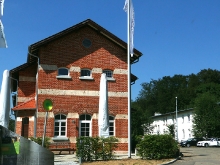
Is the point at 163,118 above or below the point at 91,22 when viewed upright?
below

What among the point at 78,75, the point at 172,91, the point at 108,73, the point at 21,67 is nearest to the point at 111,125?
the point at 108,73

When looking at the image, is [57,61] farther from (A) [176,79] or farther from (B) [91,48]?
(A) [176,79]

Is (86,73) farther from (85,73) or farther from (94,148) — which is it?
(94,148)

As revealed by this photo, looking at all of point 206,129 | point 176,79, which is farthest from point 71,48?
point 176,79

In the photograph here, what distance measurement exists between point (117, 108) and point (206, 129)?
32.0 metres

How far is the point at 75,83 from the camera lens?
77.0 feet

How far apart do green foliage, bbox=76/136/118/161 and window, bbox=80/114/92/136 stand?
20.8ft

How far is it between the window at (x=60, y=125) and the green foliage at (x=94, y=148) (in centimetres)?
636

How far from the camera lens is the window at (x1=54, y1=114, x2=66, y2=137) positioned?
2259cm

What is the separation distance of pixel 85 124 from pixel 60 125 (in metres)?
1.80

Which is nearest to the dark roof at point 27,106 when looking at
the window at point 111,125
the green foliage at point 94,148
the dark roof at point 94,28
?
the dark roof at point 94,28

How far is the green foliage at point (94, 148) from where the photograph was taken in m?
16.2

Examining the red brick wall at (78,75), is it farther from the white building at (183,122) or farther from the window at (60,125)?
the white building at (183,122)

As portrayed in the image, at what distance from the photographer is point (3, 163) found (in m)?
6.94
